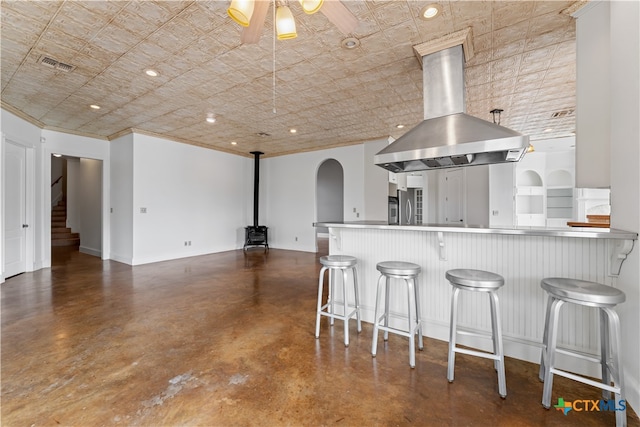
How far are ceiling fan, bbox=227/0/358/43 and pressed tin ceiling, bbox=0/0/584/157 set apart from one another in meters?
0.57

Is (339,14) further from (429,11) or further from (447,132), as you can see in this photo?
(447,132)

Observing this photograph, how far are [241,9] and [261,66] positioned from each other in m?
1.74

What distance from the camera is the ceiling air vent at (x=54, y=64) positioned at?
296cm

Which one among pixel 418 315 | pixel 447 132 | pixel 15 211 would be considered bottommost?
pixel 418 315

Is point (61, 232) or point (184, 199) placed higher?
point (184, 199)

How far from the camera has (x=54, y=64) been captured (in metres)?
3.07

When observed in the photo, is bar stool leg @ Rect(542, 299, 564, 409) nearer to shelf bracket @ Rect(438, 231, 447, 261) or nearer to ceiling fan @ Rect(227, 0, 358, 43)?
shelf bracket @ Rect(438, 231, 447, 261)

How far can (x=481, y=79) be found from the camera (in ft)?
11.4

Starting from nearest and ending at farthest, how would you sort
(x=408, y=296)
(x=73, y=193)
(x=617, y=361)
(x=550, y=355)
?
(x=617, y=361) → (x=550, y=355) → (x=408, y=296) → (x=73, y=193)

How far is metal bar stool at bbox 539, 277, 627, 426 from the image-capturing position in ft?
4.74

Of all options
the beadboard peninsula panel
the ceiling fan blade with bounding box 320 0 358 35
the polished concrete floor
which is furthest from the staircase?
the ceiling fan blade with bounding box 320 0 358 35

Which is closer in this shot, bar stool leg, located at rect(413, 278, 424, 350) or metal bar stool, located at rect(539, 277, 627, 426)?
metal bar stool, located at rect(539, 277, 627, 426)

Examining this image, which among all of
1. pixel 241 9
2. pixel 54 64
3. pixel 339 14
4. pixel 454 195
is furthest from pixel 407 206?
pixel 54 64

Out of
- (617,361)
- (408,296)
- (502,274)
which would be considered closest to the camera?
(617,361)
